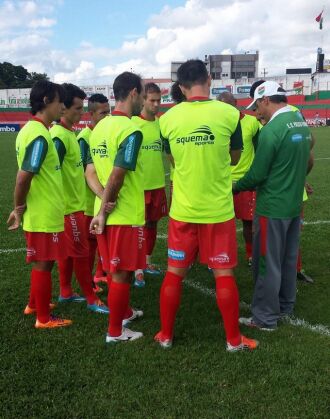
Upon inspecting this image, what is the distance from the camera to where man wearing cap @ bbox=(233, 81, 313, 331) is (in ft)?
12.5

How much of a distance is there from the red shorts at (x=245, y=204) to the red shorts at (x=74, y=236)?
214 cm

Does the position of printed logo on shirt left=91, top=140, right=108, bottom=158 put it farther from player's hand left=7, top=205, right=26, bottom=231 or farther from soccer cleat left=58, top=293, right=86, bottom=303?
soccer cleat left=58, top=293, right=86, bottom=303

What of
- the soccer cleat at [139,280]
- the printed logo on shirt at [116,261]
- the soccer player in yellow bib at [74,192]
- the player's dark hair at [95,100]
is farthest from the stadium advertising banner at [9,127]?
the printed logo on shirt at [116,261]

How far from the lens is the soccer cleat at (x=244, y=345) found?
Answer: 11.7 feet

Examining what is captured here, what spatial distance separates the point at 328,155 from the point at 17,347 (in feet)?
57.6

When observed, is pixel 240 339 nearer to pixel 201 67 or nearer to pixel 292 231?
pixel 292 231

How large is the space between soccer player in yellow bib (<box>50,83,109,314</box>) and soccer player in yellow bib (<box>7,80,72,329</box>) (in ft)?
1.13

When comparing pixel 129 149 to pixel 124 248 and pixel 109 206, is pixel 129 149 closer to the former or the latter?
pixel 109 206

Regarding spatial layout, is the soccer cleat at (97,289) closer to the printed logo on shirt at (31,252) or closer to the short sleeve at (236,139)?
the printed logo on shirt at (31,252)

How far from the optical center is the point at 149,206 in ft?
17.9

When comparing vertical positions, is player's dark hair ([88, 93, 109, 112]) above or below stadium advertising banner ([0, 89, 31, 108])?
below

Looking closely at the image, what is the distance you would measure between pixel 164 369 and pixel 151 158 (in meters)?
2.76

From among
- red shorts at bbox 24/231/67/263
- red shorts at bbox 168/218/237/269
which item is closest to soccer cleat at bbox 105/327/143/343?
red shorts at bbox 168/218/237/269

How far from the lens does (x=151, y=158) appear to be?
5336 mm
